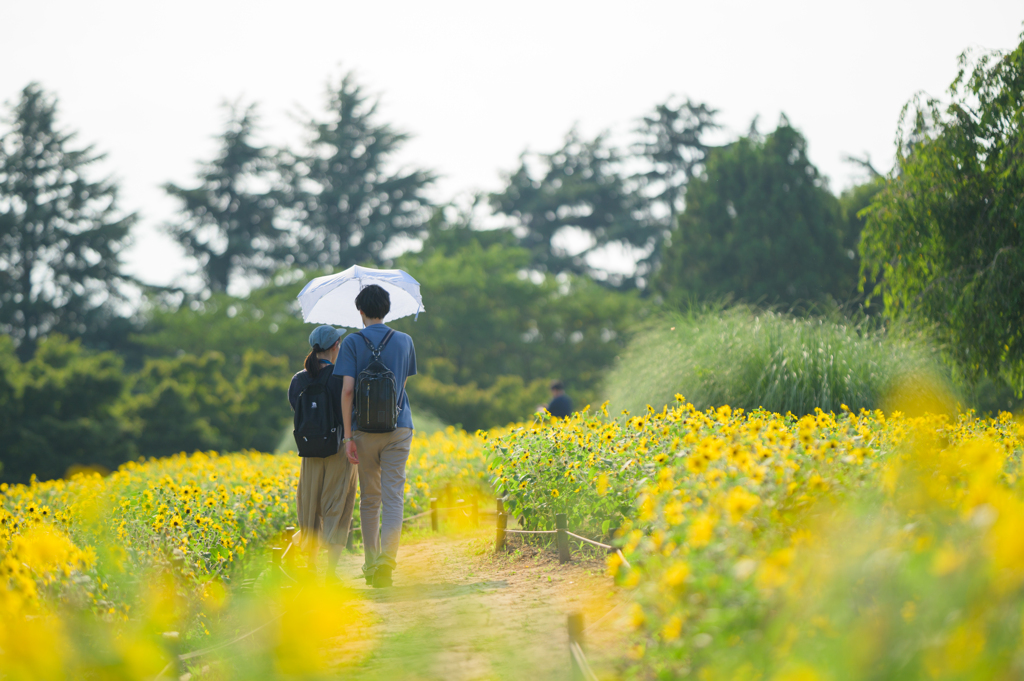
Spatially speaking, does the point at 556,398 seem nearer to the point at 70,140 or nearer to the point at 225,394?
the point at 225,394

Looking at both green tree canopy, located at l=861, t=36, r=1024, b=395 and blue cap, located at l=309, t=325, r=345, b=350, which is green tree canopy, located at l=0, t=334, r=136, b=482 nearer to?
blue cap, located at l=309, t=325, r=345, b=350

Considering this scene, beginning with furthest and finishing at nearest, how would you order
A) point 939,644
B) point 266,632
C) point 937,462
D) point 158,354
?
point 158,354 → point 937,462 → point 266,632 → point 939,644

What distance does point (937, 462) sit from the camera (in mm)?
3197

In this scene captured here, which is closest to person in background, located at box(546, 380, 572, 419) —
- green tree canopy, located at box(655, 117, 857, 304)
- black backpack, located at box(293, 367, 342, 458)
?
black backpack, located at box(293, 367, 342, 458)

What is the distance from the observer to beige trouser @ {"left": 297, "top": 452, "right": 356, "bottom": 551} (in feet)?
15.8

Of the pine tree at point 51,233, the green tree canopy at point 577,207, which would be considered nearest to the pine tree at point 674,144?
the green tree canopy at point 577,207

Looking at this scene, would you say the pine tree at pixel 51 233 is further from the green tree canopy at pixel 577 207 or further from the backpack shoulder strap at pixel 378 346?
the backpack shoulder strap at pixel 378 346

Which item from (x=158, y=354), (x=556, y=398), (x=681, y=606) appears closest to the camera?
(x=681, y=606)

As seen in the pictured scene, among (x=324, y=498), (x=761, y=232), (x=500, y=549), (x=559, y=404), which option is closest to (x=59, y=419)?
(x=559, y=404)

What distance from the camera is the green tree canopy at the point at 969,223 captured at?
6930 millimetres

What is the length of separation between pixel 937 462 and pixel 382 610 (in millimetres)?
2531

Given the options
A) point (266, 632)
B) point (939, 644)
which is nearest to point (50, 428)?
point (266, 632)

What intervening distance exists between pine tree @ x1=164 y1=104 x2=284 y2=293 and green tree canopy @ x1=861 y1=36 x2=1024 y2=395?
87.0 feet

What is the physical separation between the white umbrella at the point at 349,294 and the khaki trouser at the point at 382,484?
1.19 m
